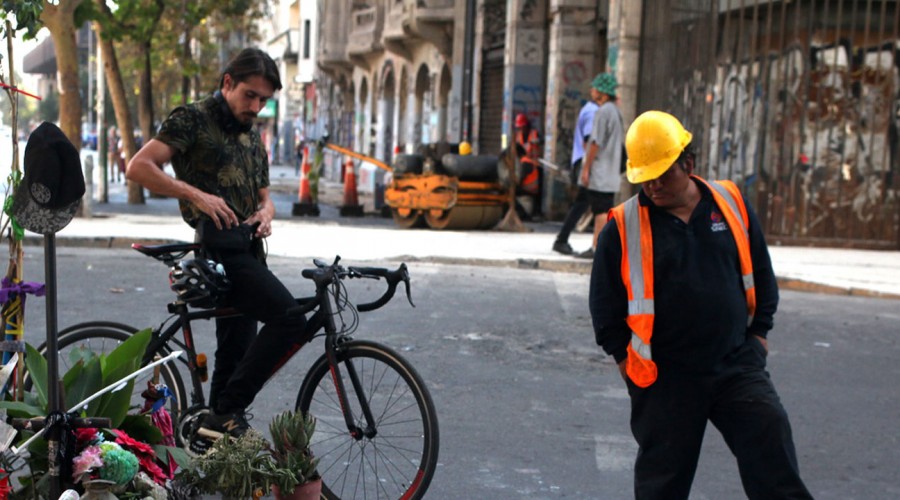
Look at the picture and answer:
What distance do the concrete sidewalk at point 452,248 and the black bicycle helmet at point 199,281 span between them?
8478 millimetres

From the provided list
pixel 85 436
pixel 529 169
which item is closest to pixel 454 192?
pixel 529 169

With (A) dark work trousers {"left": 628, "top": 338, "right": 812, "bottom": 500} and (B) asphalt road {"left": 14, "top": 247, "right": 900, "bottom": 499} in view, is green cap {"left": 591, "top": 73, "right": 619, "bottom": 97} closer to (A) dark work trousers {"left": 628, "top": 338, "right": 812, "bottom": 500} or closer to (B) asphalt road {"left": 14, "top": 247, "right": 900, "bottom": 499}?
(B) asphalt road {"left": 14, "top": 247, "right": 900, "bottom": 499}

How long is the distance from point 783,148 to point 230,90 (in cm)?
1202

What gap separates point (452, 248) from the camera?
15070mm

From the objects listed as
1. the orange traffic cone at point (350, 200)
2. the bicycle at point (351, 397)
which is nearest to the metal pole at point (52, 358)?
the bicycle at point (351, 397)

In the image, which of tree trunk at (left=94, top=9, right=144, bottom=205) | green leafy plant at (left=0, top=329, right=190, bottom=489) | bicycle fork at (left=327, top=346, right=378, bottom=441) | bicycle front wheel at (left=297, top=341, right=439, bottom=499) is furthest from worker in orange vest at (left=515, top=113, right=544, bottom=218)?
green leafy plant at (left=0, top=329, right=190, bottom=489)

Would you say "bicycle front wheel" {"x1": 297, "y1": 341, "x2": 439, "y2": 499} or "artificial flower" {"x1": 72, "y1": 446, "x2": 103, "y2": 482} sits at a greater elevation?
"artificial flower" {"x1": 72, "y1": 446, "x2": 103, "y2": 482}

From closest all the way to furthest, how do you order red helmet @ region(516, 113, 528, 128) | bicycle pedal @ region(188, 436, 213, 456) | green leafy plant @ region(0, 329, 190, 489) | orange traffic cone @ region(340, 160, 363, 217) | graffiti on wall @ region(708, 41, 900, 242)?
green leafy plant @ region(0, 329, 190, 489), bicycle pedal @ region(188, 436, 213, 456), graffiti on wall @ region(708, 41, 900, 242), red helmet @ region(516, 113, 528, 128), orange traffic cone @ region(340, 160, 363, 217)

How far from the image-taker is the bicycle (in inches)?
187

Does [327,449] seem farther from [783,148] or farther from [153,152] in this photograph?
[783,148]

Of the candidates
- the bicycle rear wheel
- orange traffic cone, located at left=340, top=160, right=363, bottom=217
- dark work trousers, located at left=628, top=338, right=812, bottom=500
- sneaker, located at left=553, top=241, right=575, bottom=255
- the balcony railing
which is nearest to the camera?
dark work trousers, located at left=628, top=338, right=812, bottom=500

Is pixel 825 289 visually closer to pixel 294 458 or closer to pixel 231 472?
pixel 294 458

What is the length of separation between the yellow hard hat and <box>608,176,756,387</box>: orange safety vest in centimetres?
10

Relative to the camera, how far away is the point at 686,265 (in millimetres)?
3914
